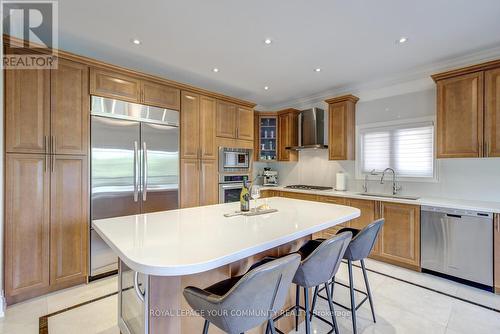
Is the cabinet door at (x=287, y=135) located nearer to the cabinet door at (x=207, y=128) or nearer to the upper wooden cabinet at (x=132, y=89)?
the cabinet door at (x=207, y=128)

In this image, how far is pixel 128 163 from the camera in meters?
2.83

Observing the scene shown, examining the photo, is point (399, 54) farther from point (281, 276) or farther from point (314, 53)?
point (281, 276)

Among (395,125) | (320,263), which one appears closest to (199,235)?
(320,263)

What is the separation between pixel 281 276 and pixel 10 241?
260cm

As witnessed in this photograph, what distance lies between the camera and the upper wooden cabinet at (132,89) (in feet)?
8.77

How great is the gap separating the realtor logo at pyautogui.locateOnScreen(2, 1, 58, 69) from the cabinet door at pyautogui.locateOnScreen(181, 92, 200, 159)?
1.48 meters

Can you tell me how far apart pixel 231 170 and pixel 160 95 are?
1.59 metres

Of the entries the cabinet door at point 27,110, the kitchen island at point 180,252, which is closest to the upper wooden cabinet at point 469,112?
the kitchen island at point 180,252

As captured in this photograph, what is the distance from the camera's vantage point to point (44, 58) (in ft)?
7.64

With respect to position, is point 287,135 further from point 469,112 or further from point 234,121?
point 469,112

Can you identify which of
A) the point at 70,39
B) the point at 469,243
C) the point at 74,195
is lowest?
the point at 469,243

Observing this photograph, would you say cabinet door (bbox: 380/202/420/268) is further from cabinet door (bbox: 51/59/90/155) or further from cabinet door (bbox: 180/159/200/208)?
cabinet door (bbox: 51/59/90/155)

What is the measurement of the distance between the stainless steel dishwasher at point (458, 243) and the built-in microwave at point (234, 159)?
2652mm

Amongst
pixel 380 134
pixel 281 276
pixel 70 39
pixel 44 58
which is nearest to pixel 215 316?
pixel 281 276
